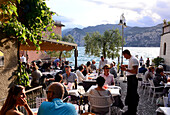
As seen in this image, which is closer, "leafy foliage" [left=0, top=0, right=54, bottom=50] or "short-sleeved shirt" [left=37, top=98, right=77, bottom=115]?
"short-sleeved shirt" [left=37, top=98, right=77, bottom=115]

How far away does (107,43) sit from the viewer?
21578 mm

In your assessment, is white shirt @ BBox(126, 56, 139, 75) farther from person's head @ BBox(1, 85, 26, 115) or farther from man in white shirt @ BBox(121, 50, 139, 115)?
person's head @ BBox(1, 85, 26, 115)

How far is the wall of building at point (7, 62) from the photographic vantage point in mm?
4156

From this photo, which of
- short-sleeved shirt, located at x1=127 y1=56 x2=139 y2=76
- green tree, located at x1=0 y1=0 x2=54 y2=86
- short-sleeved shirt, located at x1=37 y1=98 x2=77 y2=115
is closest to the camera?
short-sleeved shirt, located at x1=37 y1=98 x2=77 y2=115

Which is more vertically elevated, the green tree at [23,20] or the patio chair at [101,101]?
the green tree at [23,20]

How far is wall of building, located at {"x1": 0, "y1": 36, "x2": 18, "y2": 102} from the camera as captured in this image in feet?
13.6

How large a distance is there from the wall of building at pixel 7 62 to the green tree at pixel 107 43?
56.9 feet

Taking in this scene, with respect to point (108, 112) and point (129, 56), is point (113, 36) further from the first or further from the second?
point (108, 112)

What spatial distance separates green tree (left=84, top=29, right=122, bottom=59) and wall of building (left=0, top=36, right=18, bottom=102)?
1733cm

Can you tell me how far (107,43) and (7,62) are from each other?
18.1 meters

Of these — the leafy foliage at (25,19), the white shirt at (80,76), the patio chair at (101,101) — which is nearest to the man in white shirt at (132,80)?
the patio chair at (101,101)

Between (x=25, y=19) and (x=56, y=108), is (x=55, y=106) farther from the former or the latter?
(x=25, y=19)

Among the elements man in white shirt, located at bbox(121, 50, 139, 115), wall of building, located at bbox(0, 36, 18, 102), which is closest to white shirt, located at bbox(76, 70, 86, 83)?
man in white shirt, located at bbox(121, 50, 139, 115)

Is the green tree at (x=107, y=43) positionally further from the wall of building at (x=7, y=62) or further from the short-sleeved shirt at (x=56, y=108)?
the short-sleeved shirt at (x=56, y=108)
